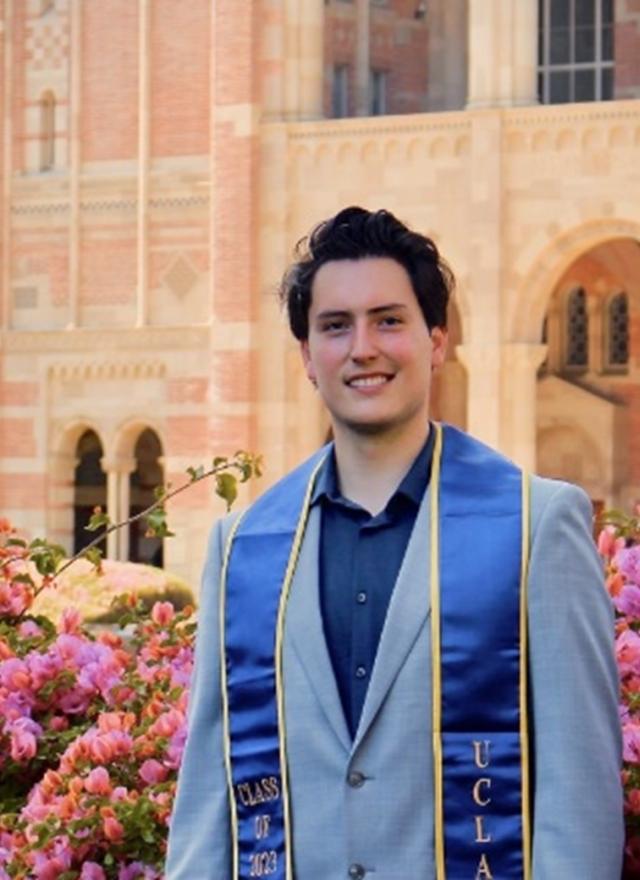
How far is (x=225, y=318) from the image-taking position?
35188 mm

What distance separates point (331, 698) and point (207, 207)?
30.8 meters

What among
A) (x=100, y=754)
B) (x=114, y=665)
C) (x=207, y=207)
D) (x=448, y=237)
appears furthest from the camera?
(x=207, y=207)

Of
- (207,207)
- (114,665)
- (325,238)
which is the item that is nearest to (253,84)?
(207,207)

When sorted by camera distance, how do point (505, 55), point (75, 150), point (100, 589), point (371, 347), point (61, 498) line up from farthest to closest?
point (61, 498)
point (75, 150)
point (505, 55)
point (100, 589)
point (371, 347)

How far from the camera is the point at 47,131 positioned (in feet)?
125

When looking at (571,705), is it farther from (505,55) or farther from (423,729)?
(505,55)

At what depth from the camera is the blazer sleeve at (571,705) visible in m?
5.61

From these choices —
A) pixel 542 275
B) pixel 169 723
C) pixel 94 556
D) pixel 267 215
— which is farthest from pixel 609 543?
pixel 267 215

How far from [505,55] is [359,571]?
91.9 feet

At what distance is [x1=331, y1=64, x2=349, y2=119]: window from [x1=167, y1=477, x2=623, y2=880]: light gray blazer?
31.9m

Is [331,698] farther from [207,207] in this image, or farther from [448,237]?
[207,207]

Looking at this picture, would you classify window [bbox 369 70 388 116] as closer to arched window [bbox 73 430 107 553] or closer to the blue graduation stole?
arched window [bbox 73 430 107 553]

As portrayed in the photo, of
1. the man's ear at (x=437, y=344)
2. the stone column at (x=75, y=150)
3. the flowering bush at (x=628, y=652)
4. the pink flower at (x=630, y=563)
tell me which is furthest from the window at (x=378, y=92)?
the man's ear at (x=437, y=344)

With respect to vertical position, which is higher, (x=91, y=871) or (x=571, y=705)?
(x=571, y=705)
